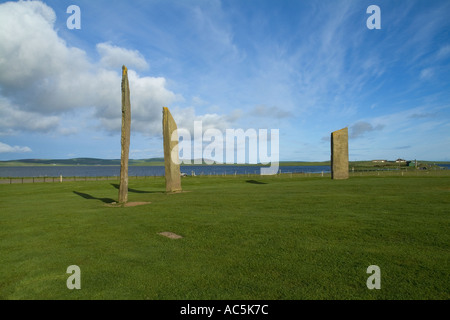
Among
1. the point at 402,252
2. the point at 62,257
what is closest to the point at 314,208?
the point at 402,252

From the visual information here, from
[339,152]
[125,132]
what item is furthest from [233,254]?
[339,152]

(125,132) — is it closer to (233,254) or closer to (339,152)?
(233,254)

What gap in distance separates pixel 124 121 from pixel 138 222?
678cm

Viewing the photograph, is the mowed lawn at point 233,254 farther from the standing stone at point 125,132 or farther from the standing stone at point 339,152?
the standing stone at point 339,152

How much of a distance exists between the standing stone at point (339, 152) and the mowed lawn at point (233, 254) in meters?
18.6

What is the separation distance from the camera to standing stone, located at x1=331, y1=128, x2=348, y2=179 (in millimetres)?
28844

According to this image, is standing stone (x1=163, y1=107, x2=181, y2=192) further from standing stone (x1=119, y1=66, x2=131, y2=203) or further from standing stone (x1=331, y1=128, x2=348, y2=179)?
standing stone (x1=331, y1=128, x2=348, y2=179)

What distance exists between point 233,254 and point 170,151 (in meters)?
14.1

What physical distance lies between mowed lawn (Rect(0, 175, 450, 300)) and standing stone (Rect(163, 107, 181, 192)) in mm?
8872

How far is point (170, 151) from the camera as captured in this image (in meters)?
19.3

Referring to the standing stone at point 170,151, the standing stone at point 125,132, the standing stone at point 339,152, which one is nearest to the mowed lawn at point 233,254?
the standing stone at point 125,132

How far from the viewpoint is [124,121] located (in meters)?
14.5
